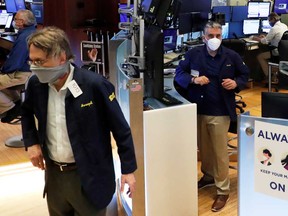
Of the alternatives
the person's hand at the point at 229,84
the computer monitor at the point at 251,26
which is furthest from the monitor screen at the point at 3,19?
the person's hand at the point at 229,84

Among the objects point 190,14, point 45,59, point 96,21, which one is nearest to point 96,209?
point 45,59

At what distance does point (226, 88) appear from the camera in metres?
2.95

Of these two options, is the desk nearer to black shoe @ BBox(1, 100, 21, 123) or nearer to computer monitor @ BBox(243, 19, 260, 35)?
black shoe @ BBox(1, 100, 21, 123)

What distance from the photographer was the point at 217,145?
3.08 m

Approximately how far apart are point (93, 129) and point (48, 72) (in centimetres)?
31

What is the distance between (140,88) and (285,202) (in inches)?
45.5

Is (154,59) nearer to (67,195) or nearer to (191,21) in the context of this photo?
(67,195)

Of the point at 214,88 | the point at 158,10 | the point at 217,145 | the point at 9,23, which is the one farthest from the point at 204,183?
the point at 9,23

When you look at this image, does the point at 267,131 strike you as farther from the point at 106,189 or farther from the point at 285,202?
the point at 106,189

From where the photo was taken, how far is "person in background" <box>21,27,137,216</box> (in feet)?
5.65

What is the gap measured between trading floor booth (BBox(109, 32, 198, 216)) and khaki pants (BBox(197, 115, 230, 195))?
34cm

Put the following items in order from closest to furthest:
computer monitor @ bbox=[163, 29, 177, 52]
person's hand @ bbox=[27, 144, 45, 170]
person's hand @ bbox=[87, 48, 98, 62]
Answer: person's hand @ bbox=[27, 144, 45, 170], person's hand @ bbox=[87, 48, 98, 62], computer monitor @ bbox=[163, 29, 177, 52]

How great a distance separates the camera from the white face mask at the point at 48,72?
1.70 metres

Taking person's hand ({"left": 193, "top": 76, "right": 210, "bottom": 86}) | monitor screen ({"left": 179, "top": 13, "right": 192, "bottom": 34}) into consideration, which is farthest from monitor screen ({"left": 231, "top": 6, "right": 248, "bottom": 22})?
person's hand ({"left": 193, "top": 76, "right": 210, "bottom": 86})
